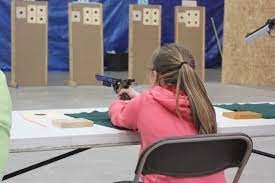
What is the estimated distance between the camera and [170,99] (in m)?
2.03

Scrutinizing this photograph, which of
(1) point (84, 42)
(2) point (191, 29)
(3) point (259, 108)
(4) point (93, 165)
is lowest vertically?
(4) point (93, 165)

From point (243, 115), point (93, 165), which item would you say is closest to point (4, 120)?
point (243, 115)

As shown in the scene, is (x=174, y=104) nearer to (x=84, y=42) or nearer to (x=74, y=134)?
(x=74, y=134)

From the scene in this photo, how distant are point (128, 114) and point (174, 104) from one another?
230mm

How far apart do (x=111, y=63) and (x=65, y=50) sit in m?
0.98

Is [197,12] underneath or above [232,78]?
above

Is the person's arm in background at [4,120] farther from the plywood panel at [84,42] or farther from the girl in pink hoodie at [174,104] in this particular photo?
the plywood panel at [84,42]

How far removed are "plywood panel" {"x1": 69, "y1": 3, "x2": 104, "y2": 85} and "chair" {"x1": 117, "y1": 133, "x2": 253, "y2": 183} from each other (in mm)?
6886

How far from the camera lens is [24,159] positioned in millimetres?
4344

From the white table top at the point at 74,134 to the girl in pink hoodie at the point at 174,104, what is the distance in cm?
12

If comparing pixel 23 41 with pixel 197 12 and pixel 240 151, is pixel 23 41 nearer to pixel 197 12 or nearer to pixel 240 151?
pixel 197 12

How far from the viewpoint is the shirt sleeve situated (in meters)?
2.12

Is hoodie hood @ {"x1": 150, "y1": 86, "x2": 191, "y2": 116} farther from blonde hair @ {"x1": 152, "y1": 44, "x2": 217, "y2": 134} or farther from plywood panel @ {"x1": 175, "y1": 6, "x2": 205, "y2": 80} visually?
plywood panel @ {"x1": 175, "y1": 6, "x2": 205, "y2": 80}

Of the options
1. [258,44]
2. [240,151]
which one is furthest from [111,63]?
[240,151]
